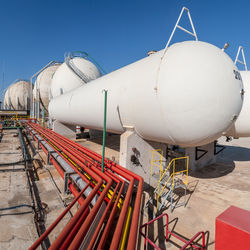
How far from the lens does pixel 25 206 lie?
18.1 feet

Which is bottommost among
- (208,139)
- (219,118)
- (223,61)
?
(208,139)

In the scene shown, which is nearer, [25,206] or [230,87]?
[230,87]

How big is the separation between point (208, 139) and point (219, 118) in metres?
0.78

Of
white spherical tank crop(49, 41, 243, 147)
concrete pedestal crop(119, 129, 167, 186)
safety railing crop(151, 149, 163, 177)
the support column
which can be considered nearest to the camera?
white spherical tank crop(49, 41, 243, 147)

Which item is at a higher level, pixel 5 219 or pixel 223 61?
pixel 223 61

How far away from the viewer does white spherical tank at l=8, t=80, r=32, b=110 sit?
45188 mm

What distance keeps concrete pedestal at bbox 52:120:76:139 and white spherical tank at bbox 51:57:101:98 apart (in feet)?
12.5

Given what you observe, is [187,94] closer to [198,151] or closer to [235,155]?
[198,151]

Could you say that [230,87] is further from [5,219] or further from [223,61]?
[5,219]

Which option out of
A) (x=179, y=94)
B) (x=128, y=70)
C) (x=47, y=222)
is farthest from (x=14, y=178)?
(x=179, y=94)

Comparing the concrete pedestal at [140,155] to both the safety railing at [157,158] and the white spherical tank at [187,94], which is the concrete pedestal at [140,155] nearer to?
the safety railing at [157,158]

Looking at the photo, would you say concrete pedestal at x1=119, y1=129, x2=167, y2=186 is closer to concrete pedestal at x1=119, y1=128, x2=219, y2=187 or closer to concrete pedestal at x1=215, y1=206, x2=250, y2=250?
concrete pedestal at x1=119, y1=128, x2=219, y2=187

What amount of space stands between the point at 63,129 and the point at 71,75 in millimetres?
5951

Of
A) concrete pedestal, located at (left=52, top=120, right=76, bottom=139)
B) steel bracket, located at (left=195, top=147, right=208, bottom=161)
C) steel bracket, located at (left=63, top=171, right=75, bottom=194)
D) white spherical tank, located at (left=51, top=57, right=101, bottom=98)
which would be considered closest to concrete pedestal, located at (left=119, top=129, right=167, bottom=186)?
steel bracket, located at (left=63, top=171, right=75, bottom=194)
